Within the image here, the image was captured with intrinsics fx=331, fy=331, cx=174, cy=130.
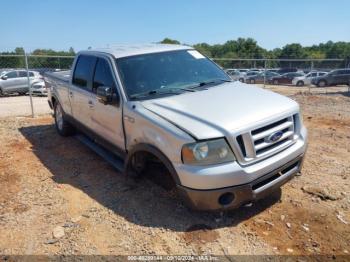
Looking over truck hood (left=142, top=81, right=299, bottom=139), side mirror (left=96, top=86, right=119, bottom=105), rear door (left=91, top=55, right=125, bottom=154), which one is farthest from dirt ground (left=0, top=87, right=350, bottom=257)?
side mirror (left=96, top=86, right=119, bottom=105)

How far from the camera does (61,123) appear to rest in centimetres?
709

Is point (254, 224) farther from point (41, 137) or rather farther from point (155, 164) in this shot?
point (41, 137)

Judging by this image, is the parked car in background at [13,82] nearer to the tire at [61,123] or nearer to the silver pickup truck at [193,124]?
the tire at [61,123]

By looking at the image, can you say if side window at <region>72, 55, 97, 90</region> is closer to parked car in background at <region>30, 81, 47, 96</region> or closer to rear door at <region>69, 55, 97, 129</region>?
rear door at <region>69, 55, 97, 129</region>

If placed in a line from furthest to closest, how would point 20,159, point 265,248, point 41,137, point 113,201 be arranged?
point 41,137, point 20,159, point 113,201, point 265,248

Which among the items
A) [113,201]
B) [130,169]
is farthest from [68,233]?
[130,169]

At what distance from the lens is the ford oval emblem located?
135 inches

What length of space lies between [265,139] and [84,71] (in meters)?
3.34

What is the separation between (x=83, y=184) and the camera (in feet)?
15.6

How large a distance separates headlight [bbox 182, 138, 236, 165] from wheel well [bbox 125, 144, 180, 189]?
0.28 m

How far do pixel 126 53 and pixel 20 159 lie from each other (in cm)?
295

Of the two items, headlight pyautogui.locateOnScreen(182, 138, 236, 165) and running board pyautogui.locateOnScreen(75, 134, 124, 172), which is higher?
headlight pyautogui.locateOnScreen(182, 138, 236, 165)

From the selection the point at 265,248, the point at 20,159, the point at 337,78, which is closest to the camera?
the point at 265,248

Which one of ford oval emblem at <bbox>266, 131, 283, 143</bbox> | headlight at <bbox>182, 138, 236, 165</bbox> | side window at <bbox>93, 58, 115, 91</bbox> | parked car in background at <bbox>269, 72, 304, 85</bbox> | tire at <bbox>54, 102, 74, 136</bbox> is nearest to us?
headlight at <bbox>182, 138, 236, 165</bbox>
